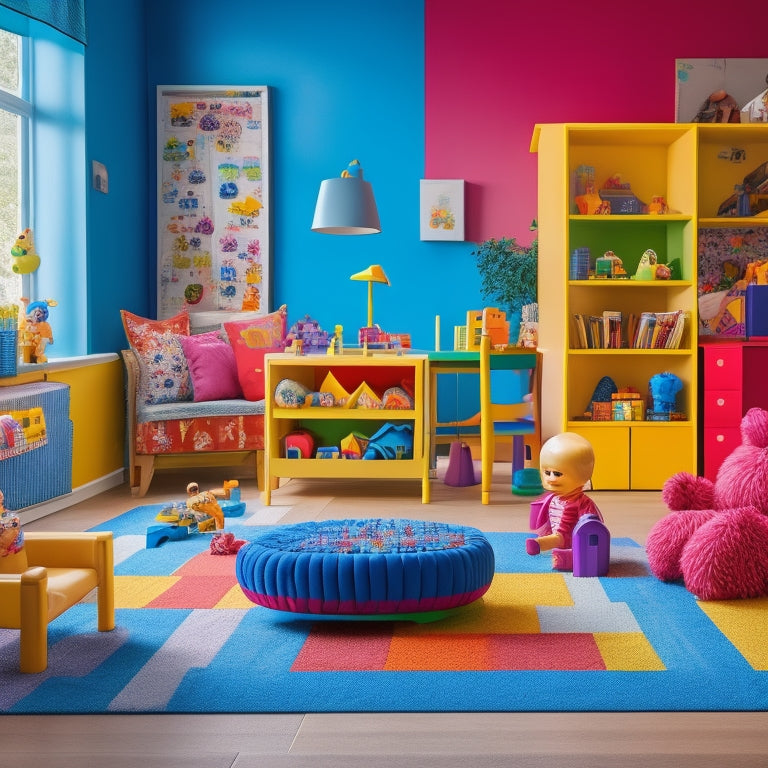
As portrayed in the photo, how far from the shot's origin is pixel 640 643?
2.23 m

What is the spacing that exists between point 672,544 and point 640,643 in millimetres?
617

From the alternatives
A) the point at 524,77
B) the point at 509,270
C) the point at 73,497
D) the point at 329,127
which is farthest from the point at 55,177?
the point at 524,77

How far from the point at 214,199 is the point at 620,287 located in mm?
2416

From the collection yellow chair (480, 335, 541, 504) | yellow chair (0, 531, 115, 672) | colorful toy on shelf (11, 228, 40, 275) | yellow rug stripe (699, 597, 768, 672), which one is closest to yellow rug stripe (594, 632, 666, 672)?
yellow rug stripe (699, 597, 768, 672)

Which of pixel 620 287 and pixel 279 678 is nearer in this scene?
pixel 279 678

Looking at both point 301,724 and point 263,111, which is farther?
point 263,111

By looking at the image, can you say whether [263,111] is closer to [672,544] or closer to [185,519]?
[185,519]

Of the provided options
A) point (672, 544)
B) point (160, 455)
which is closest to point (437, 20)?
point (160, 455)

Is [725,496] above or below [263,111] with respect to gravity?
below

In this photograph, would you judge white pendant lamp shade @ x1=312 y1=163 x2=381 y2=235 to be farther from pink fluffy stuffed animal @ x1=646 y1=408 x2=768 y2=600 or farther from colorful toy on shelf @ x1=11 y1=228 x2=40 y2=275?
pink fluffy stuffed animal @ x1=646 y1=408 x2=768 y2=600

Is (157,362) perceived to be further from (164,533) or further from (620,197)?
(620,197)

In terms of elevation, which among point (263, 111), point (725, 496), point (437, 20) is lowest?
point (725, 496)

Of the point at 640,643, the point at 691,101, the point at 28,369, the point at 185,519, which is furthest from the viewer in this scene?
the point at 691,101

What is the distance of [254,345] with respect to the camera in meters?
4.85
